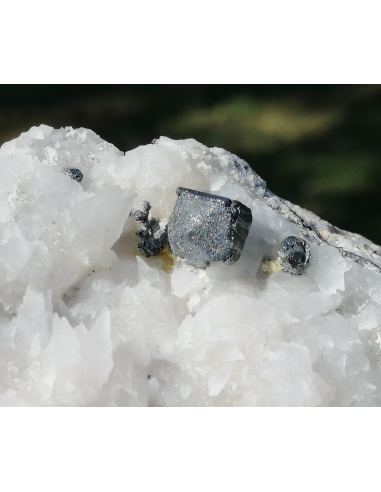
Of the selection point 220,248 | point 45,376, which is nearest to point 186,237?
point 220,248

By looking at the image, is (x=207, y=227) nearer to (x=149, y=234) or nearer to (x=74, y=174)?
(x=149, y=234)

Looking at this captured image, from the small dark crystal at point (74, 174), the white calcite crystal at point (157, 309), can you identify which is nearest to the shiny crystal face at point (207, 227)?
the white calcite crystal at point (157, 309)

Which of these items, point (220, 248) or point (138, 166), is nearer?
point (220, 248)

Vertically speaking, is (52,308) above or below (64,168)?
below

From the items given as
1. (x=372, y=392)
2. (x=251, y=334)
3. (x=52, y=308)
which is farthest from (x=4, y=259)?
(x=372, y=392)

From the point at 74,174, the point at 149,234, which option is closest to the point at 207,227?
the point at 149,234

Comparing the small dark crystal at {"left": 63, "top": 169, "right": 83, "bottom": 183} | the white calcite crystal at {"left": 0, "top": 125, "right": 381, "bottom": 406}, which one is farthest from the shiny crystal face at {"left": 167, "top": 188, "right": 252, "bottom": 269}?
the small dark crystal at {"left": 63, "top": 169, "right": 83, "bottom": 183}

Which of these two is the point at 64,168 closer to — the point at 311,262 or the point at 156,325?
the point at 156,325
